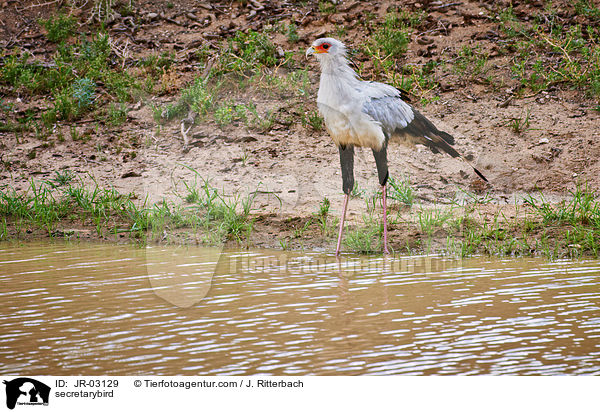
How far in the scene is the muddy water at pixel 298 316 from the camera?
346cm

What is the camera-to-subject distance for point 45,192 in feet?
25.1

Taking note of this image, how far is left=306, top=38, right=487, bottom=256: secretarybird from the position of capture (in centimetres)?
616

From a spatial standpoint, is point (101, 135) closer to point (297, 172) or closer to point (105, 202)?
point (105, 202)

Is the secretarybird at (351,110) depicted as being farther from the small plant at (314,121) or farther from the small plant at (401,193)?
the small plant at (314,121)

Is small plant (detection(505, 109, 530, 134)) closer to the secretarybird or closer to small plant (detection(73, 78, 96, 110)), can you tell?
the secretarybird

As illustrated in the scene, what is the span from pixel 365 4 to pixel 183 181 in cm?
468

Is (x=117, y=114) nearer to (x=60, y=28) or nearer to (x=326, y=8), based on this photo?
(x=60, y=28)

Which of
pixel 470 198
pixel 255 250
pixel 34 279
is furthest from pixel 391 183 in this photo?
pixel 34 279
